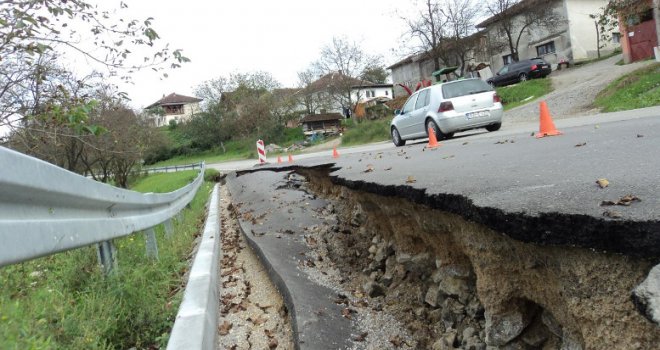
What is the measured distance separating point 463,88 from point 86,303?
11.3 m

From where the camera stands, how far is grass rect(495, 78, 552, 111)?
91.3ft

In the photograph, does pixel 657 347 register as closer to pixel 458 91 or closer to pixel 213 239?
pixel 213 239

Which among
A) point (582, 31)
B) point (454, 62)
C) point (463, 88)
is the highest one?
point (454, 62)

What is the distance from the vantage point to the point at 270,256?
15.4 ft

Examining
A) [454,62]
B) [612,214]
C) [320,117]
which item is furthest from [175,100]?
[612,214]

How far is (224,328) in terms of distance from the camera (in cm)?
329

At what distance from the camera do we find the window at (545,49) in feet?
134

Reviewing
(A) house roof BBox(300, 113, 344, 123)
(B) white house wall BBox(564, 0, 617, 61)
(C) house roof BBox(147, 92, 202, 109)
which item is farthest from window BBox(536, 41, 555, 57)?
(C) house roof BBox(147, 92, 202, 109)

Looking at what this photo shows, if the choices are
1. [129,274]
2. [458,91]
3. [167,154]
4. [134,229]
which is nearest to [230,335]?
[129,274]

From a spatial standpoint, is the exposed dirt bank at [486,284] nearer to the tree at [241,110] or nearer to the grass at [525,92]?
the grass at [525,92]

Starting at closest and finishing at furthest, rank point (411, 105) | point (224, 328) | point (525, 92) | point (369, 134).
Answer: point (224, 328) < point (411, 105) < point (525, 92) < point (369, 134)

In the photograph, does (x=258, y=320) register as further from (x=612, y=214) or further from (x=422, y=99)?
(x=422, y=99)

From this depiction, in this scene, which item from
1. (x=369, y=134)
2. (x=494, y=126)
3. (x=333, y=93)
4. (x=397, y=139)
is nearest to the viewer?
(x=494, y=126)

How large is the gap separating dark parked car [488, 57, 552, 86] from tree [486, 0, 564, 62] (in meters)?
7.65
